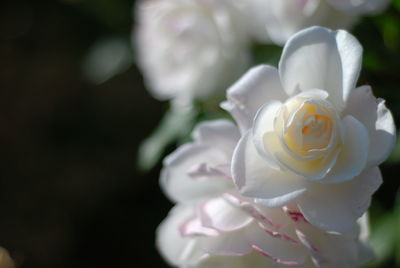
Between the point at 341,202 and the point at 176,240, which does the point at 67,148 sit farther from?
the point at 341,202

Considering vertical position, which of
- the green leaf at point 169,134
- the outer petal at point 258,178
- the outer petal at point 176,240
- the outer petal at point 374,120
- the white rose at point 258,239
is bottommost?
the green leaf at point 169,134

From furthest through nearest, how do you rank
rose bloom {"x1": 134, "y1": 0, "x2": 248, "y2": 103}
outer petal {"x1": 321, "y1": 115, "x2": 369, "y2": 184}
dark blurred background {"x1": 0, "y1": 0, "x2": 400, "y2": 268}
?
dark blurred background {"x1": 0, "y1": 0, "x2": 400, "y2": 268} < rose bloom {"x1": 134, "y1": 0, "x2": 248, "y2": 103} < outer petal {"x1": 321, "y1": 115, "x2": 369, "y2": 184}

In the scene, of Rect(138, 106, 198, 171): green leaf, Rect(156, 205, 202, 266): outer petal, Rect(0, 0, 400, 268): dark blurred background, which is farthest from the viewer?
Rect(0, 0, 400, 268): dark blurred background

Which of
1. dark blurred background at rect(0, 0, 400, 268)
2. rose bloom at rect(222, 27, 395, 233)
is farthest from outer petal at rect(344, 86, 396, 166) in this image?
dark blurred background at rect(0, 0, 400, 268)

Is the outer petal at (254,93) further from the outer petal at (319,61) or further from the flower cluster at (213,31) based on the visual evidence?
the flower cluster at (213,31)

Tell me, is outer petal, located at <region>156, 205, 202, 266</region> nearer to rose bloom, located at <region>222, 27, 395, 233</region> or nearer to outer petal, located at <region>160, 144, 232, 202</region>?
outer petal, located at <region>160, 144, 232, 202</region>

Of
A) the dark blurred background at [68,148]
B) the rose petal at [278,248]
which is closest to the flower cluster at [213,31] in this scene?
the rose petal at [278,248]
